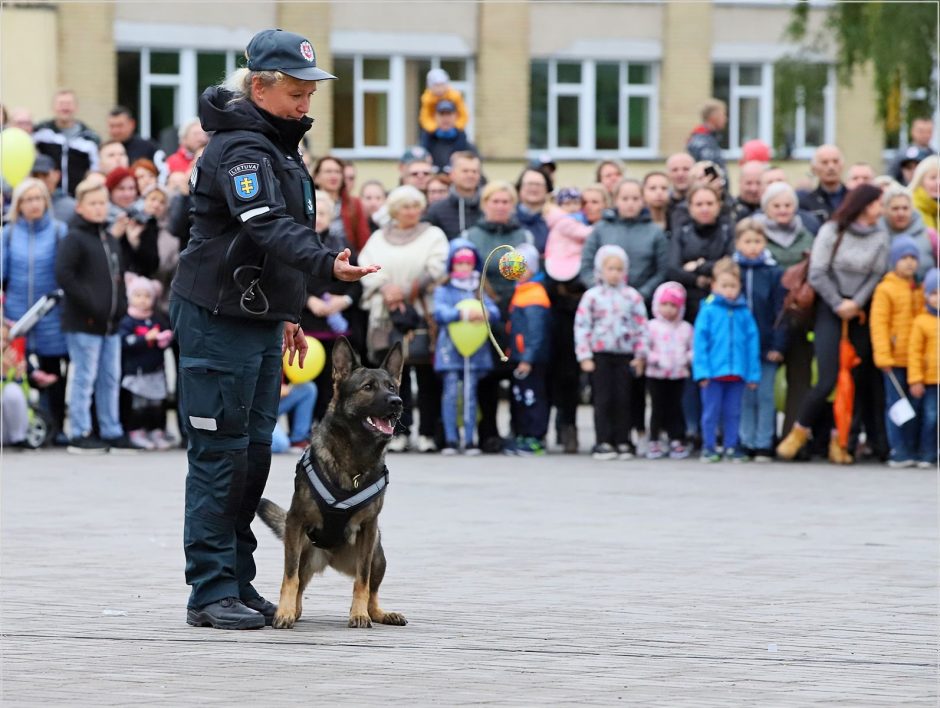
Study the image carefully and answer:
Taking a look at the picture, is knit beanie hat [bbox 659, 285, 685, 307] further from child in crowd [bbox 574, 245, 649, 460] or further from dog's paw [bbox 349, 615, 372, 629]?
dog's paw [bbox 349, 615, 372, 629]

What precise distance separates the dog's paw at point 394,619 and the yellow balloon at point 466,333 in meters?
8.03

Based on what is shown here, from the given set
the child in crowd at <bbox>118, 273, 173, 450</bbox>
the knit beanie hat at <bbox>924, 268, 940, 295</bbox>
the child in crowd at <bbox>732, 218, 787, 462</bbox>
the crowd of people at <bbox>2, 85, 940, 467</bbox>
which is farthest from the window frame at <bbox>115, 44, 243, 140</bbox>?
the knit beanie hat at <bbox>924, 268, 940, 295</bbox>

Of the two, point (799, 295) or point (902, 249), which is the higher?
point (902, 249)

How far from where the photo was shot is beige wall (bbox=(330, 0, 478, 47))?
3706cm

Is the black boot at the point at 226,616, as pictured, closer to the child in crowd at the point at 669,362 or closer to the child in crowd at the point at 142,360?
the child in crowd at the point at 669,362

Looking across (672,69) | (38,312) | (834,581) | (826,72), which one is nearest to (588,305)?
(38,312)

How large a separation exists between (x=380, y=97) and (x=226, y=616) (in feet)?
102

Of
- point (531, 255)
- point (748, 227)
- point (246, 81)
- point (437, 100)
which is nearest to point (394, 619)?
point (246, 81)

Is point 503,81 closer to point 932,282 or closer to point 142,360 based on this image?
point 142,360

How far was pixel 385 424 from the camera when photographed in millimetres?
7984

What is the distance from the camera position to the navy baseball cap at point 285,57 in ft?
25.0

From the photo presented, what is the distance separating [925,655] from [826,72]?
29821 millimetres

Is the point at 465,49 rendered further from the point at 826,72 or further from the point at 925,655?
the point at 925,655

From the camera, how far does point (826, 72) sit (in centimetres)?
3591
